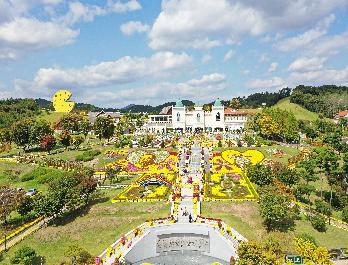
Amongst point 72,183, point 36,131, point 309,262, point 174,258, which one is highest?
point 36,131

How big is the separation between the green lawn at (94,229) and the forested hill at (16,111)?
9052 centimetres

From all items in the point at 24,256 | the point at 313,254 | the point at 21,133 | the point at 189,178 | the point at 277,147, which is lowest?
the point at 24,256

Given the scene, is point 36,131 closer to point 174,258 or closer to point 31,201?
point 31,201

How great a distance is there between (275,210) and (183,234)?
11537mm

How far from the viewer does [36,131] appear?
307 feet

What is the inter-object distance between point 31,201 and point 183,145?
48.8 metres

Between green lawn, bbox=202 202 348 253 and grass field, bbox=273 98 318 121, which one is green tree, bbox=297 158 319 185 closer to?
green lawn, bbox=202 202 348 253

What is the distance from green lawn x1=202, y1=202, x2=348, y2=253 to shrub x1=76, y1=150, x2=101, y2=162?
120 feet

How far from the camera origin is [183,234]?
4666cm

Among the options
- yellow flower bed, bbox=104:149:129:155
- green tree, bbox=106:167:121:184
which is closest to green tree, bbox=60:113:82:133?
yellow flower bed, bbox=104:149:129:155

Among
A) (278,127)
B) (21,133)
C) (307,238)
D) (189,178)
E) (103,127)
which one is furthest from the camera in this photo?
(278,127)

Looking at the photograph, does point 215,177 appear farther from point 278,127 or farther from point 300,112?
point 300,112

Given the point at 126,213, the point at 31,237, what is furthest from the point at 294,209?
the point at 31,237

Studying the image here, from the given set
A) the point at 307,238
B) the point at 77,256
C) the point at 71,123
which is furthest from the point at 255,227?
the point at 71,123
